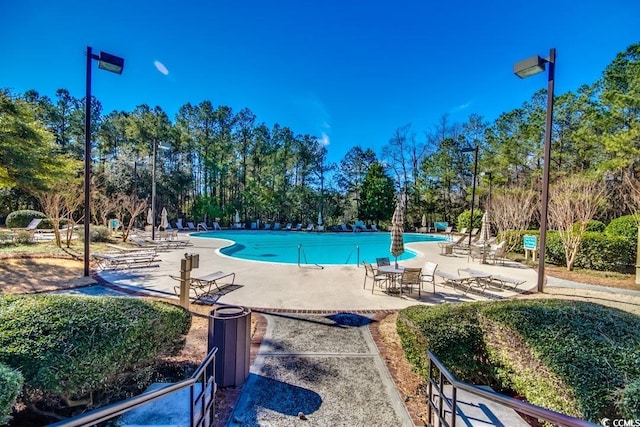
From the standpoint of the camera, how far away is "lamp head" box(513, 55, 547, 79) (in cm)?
666

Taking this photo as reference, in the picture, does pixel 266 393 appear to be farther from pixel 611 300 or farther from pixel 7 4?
pixel 7 4

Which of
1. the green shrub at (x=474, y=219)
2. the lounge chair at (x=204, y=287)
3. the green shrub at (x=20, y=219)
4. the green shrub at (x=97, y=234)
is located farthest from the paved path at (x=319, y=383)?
the green shrub at (x=20, y=219)

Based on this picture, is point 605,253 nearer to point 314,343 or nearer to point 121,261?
point 314,343

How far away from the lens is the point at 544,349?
2.53 m

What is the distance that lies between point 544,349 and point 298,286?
5.95m

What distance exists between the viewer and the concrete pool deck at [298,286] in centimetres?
660

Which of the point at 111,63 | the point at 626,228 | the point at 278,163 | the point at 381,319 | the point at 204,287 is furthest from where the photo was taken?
the point at 278,163

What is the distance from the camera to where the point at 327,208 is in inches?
1300

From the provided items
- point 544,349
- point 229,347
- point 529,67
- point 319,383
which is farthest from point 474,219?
point 229,347

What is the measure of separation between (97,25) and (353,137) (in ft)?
95.7

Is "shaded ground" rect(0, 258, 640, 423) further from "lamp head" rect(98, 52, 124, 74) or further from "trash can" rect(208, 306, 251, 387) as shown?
"lamp head" rect(98, 52, 124, 74)

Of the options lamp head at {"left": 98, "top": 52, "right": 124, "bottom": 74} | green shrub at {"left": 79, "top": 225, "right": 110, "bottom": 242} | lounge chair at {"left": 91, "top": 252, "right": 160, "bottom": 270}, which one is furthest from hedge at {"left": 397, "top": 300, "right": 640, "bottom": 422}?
green shrub at {"left": 79, "top": 225, "right": 110, "bottom": 242}

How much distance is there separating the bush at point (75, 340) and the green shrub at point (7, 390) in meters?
0.28

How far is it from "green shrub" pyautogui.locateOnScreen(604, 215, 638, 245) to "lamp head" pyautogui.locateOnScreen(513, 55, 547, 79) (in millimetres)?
8441
